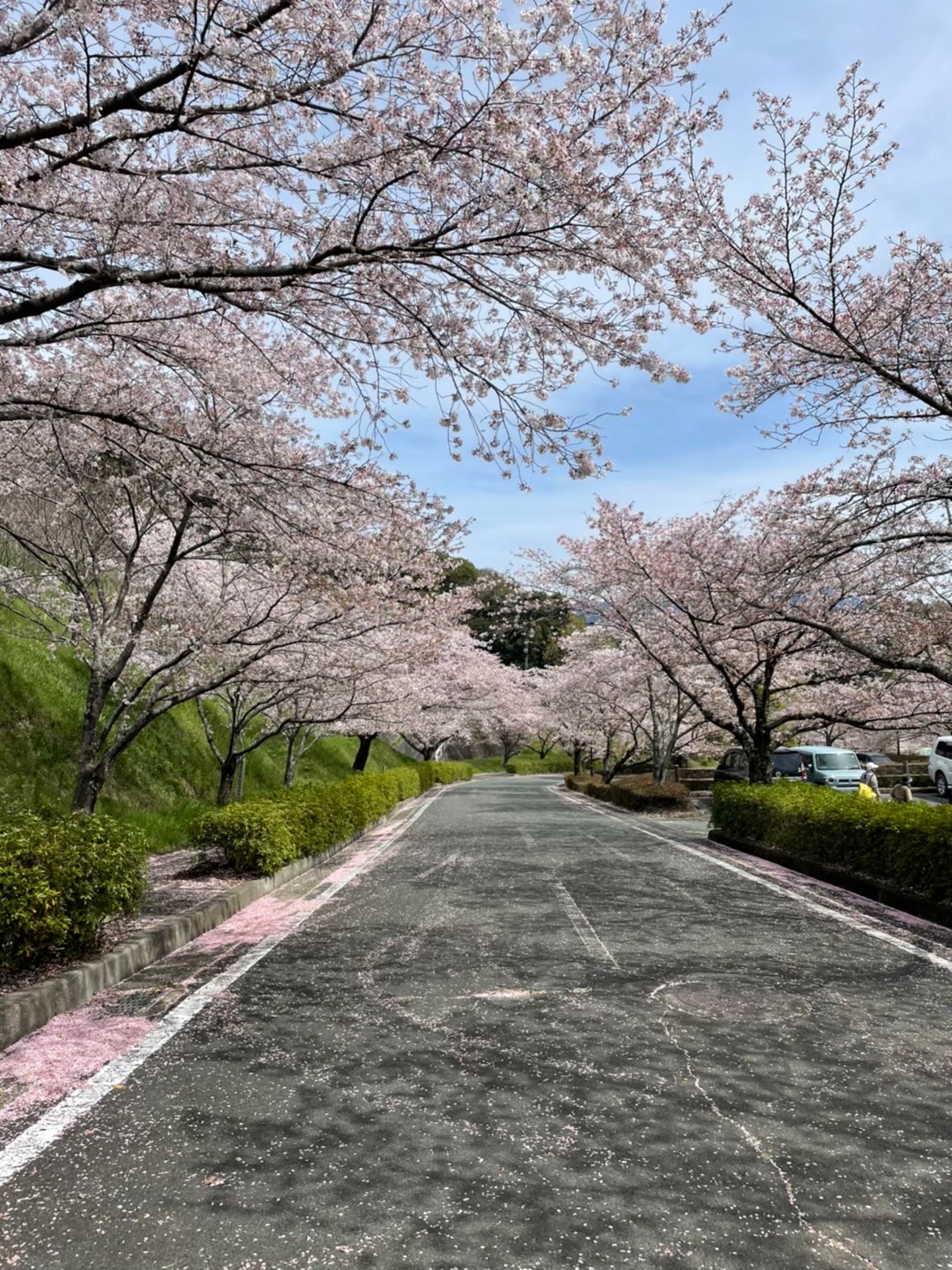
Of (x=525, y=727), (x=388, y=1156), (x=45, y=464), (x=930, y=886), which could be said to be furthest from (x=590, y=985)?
(x=525, y=727)

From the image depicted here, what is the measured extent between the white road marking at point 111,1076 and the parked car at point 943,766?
28604 millimetres

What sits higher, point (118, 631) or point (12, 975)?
point (118, 631)

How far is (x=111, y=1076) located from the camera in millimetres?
3922

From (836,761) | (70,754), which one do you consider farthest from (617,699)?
(70,754)

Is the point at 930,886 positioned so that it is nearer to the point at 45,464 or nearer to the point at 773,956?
the point at 773,956

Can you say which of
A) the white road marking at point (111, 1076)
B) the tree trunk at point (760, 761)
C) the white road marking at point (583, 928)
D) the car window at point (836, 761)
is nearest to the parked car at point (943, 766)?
the car window at point (836, 761)

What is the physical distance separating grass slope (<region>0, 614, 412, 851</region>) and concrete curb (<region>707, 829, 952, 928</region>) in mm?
9550

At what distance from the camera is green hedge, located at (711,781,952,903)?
26.8ft

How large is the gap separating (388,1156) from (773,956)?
4.11 m

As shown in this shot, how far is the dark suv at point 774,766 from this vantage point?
87.1 ft

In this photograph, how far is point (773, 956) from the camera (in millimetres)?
6246

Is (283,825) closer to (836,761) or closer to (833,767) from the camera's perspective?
(833,767)

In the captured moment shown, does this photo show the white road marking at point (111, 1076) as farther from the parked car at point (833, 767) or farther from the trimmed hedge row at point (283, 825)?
the parked car at point (833, 767)

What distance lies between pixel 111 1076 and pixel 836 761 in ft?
91.7
